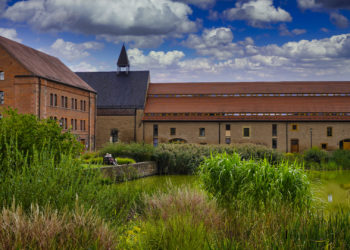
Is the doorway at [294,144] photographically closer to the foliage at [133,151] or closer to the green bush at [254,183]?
the foliage at [133,151]

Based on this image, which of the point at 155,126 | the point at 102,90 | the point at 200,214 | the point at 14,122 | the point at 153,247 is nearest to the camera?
the point at 153,247

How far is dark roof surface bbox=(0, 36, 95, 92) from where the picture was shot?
36.7 meters

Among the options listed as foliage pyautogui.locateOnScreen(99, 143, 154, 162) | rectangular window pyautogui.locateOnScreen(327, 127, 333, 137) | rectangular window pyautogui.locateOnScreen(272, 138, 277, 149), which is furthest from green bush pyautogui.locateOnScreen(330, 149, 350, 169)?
foliage pyautogui.locateOnScreen(99, 143, 154, 162)

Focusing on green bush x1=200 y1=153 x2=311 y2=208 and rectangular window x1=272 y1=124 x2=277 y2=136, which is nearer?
green bush x1=200 y1=153 x2=311 y2=208

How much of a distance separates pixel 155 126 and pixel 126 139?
3676 mm

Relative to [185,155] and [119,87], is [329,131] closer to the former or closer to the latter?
[185,155]

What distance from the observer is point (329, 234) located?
6023 millimetres

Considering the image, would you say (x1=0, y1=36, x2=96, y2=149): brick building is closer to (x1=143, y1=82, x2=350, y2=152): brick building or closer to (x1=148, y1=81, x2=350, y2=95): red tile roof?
(x1=143, y1=82, x2=350, y2=152): brick building

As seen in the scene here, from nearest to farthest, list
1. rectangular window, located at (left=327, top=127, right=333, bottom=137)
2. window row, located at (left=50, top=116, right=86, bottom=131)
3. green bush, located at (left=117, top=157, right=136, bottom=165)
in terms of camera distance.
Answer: green bush, located at (left=117, top=157, right=136, bottom=165), window row, located at (left=50, top=116, right=86, bottom=131), rectangular window, located at (left=327, top=127, right=333, bottom=137)

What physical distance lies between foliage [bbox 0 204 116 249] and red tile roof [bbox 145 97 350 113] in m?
43.1

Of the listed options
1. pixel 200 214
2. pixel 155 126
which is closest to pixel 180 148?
pixel 155 126

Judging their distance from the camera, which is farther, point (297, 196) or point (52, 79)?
point (52, 79)

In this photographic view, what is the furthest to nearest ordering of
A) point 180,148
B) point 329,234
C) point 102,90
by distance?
point 102,90
point 180,148
point 329,234

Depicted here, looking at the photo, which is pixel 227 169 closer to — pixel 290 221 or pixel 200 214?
pixel 200 214
